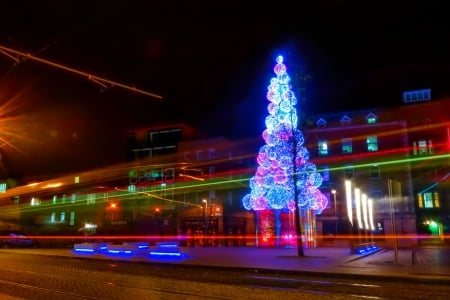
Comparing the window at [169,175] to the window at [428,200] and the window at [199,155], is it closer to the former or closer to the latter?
the window at [199,155]

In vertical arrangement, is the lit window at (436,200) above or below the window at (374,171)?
below

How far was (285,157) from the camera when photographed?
81.7ft

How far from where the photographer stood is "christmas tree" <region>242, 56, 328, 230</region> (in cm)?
2472

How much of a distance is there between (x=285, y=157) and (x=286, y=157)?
6 cm

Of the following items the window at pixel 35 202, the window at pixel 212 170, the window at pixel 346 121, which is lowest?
the window at pixel 35 202

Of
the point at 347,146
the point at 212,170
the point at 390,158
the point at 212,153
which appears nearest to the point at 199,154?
the point at 212,153

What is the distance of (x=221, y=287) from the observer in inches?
480

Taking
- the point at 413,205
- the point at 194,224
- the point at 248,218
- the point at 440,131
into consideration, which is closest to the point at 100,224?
the point at 194,224

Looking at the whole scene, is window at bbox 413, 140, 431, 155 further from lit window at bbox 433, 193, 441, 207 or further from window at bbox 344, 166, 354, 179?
window at bbox 344, 166, 354, 179

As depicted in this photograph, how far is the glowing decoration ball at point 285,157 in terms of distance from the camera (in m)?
24.8

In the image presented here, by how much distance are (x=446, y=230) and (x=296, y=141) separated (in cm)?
2788

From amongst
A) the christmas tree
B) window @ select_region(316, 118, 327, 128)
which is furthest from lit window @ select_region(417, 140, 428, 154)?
the christmas tree

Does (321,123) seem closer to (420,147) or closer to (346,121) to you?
(346,121)

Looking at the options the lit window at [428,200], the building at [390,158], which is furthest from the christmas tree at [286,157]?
the lit window at [428,200]
